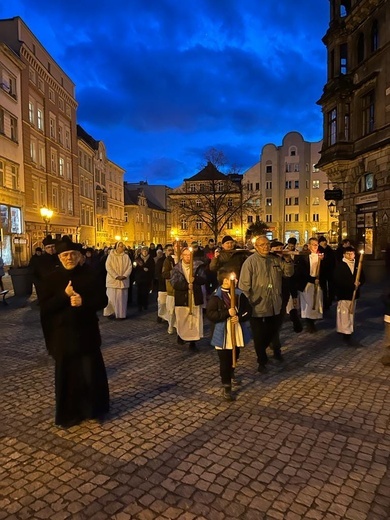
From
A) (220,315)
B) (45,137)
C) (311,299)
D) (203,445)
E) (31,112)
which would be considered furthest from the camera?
(45,137)

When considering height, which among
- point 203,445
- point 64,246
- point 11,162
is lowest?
point 203,445

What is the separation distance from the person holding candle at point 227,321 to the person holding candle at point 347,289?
3.19m

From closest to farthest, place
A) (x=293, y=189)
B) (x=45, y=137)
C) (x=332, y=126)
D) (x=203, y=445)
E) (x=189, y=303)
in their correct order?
(x=203, y=445) < (x=189, y=303) < (x=332, y=126) < (x=45, y=137) < (x=293, y=189)

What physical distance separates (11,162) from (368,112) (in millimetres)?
23321

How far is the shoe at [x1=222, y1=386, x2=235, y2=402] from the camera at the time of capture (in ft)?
17.1

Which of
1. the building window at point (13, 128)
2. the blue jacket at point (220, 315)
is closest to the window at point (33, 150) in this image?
the building window at point (13, 128)

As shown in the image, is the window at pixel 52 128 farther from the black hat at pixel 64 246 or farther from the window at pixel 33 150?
the black hat at pixel 64 246

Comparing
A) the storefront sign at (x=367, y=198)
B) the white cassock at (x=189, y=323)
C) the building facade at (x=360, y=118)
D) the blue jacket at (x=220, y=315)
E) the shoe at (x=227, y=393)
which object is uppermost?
the building facade at (x=360, y=118)

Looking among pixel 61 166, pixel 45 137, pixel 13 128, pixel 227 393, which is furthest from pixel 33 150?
pixel 227 393

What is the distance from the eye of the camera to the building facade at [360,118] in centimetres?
2050

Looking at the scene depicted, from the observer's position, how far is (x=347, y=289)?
7832mm

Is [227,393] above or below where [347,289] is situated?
below

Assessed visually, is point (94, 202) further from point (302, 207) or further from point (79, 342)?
point (79, 342)

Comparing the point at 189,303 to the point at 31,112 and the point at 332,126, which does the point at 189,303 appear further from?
the point at 31,112
